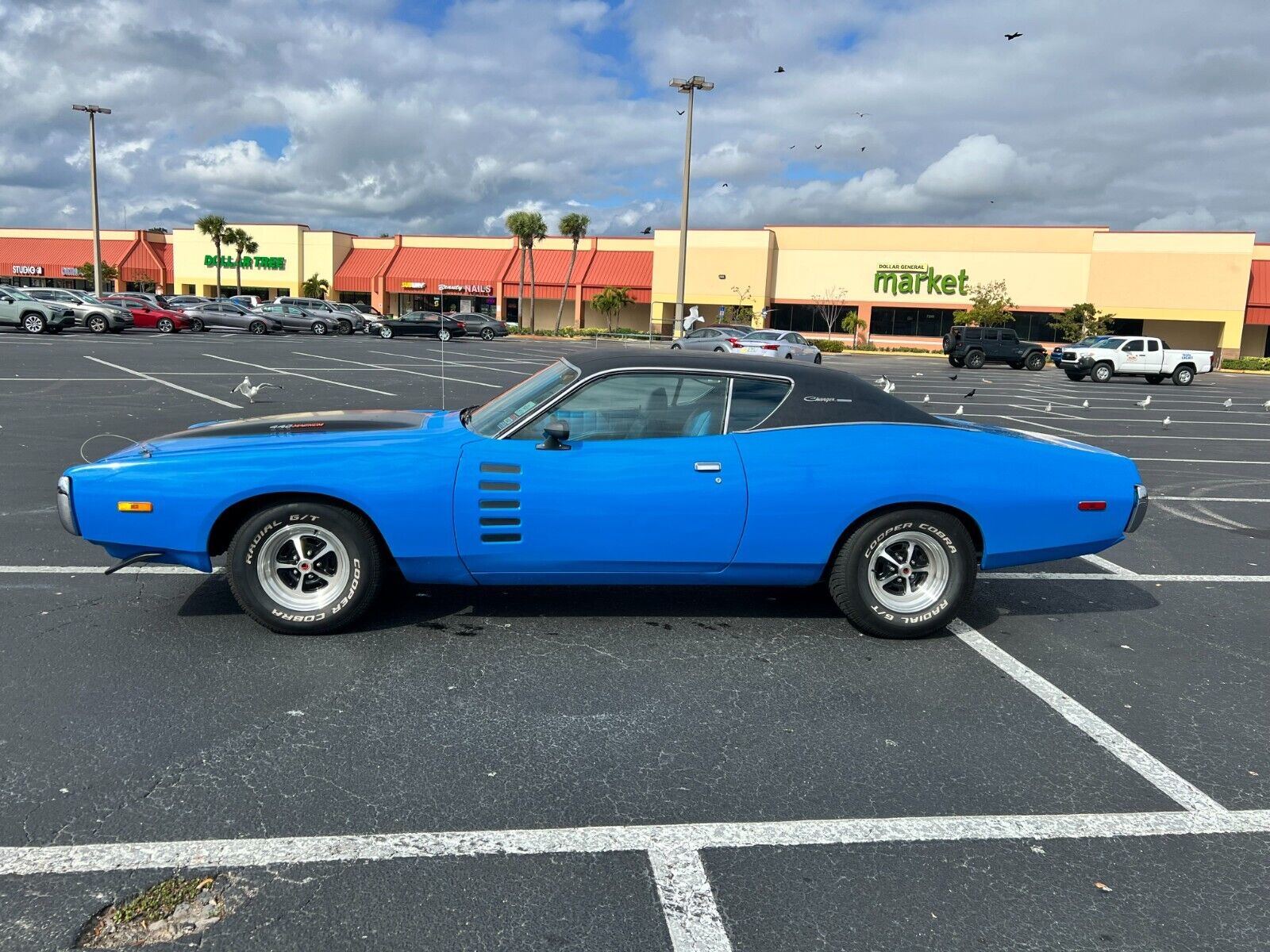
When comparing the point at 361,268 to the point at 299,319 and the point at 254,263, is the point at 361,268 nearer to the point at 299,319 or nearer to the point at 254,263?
the point at 254,263

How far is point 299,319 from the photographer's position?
4353 centimetres

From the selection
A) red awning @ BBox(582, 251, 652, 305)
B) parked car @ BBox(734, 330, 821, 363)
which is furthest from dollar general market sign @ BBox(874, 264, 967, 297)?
parked car @ BBox(734, 330, 821, 363)

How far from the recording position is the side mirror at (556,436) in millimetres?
4387

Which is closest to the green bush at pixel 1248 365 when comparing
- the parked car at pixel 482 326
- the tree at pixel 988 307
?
the tree at pixel 988 307

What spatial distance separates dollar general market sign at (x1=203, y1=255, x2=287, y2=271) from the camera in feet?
215

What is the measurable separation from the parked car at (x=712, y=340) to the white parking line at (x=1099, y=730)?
2312cm

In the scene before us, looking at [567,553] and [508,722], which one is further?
[567,553]

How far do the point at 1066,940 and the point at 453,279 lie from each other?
6148 centimetres

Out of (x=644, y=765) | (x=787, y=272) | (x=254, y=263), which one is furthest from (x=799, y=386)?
(x=254, y=263)

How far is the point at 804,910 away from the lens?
261cm

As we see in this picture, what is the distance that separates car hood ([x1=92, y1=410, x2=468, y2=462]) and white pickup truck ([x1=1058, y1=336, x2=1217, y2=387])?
2885 centimetres

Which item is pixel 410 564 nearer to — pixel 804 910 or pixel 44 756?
pixel 44 756

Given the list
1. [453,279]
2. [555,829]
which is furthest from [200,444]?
[453,279]

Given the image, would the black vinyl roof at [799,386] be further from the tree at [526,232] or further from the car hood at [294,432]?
the tree at [526,232]
